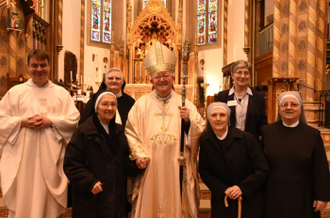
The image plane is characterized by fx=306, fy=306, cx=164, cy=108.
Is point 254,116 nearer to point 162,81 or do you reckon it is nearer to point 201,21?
point 162,81

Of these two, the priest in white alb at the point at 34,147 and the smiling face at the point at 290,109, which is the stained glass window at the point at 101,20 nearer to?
the priest in white alb at the point at 34,147

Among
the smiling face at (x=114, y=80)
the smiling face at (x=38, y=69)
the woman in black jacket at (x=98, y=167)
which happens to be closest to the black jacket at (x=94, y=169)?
the woman in black jacket at (x=98, y=167)

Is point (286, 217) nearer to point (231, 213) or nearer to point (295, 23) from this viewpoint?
point (231, 213)

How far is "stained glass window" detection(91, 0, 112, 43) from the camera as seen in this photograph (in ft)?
44.8

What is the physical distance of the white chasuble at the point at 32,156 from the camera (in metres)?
2.69

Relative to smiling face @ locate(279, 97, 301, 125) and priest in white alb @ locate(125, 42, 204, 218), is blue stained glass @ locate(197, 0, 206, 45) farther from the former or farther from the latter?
smiling face @ locate(279, 97, 301, 125)

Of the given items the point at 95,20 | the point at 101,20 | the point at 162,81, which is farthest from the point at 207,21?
the point at 162,81

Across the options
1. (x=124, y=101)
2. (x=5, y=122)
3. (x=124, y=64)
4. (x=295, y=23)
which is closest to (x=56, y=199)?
(x=5, y=122)

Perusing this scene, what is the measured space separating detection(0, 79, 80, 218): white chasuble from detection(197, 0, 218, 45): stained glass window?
1170 cm

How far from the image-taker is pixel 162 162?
2.75 meters

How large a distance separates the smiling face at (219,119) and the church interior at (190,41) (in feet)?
5.00

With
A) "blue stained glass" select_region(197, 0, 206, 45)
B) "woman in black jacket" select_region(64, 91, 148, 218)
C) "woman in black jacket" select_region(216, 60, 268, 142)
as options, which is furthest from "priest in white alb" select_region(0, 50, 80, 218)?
"blue stained glass" select_region(197, 0, 206, 45)

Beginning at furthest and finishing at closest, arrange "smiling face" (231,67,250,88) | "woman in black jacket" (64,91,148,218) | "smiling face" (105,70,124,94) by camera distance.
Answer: "smiling face" (105,70,124,94) → "smiling face" (231,67,250,88) → "woman in black jacket" (64,91,148,218)

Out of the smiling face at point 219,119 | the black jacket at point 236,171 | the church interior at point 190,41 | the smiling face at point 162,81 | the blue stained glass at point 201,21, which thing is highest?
the blue stained glass at point 201,21
